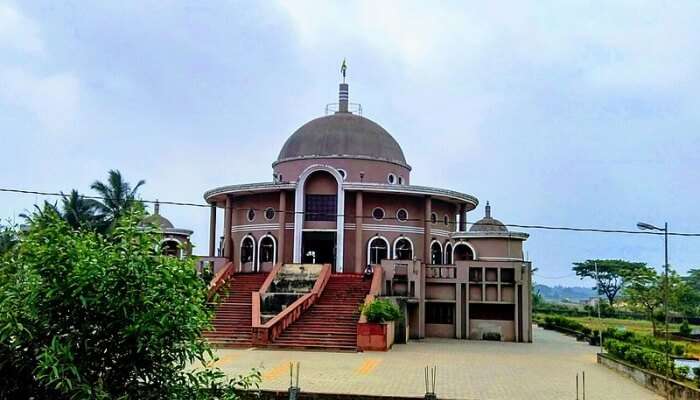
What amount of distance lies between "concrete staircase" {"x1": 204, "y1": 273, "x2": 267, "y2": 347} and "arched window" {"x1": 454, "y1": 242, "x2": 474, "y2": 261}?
952 centimetres

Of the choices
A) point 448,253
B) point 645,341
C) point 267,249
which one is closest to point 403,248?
point 448,253

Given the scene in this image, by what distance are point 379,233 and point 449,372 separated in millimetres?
15392

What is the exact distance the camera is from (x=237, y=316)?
25.2 metres

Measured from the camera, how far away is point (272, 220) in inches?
1331

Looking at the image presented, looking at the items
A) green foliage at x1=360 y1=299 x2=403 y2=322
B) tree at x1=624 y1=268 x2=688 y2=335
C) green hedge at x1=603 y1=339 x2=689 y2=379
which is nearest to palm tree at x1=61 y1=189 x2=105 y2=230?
green foliage at x1=360 y1=299 x2=403 y2=322

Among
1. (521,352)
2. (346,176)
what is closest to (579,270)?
(346,176)

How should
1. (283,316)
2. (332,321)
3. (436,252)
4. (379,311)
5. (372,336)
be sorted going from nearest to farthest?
(372,336)
(379,311)
(283,316)
(332,321)
(436,252)

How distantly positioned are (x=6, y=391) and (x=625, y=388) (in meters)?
14.3

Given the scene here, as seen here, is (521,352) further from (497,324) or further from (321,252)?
(321,252)

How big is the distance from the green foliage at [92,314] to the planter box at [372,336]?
53.5 feet

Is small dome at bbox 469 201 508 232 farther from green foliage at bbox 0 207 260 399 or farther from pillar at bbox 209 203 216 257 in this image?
green foliage at bbox 0 207 260 399

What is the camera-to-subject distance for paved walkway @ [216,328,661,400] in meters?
15.2

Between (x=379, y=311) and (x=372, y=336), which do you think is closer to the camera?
(x=372, y=336)

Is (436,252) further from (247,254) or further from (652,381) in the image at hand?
(652,381)
